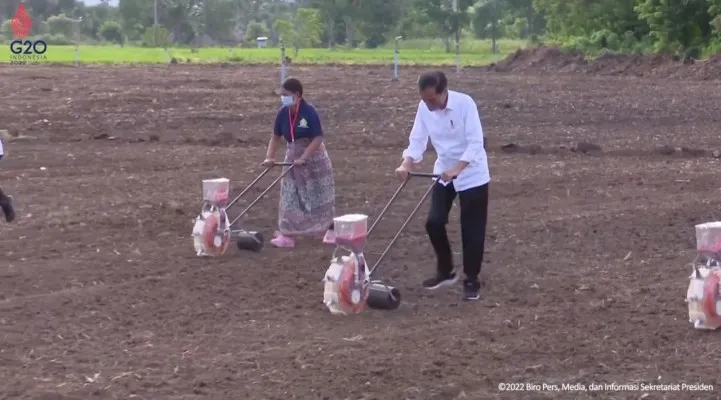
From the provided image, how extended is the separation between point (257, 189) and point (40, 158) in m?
4.55

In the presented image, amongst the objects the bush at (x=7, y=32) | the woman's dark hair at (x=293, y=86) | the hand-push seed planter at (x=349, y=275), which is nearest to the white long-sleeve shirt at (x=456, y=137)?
the hand-push seed planter at (x=349, y=275)

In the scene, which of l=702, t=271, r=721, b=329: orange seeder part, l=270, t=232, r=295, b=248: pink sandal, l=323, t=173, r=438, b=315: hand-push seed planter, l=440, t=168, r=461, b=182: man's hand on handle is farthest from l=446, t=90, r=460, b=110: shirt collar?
l=270, t=232, r=295, b=248: pink sandal

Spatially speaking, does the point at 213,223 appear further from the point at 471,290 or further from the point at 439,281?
the point at 471,290

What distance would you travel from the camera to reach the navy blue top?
1105 centimetres

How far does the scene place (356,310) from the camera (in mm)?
8477

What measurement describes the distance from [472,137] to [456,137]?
0.61 ft

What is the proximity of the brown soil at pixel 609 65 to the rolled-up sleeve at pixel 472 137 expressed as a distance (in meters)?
27.3

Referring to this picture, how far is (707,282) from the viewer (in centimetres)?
769

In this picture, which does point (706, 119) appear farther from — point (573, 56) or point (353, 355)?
point (573, 56)

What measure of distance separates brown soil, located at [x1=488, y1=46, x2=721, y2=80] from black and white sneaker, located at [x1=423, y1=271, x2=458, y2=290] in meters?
26.6

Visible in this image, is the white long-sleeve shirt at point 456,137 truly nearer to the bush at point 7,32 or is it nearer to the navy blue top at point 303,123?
the navy blue top at point 303,123

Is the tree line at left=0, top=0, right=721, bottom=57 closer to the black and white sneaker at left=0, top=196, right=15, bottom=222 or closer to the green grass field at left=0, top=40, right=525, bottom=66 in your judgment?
the green grass field at left=0, top=40, right=525, bottom=66

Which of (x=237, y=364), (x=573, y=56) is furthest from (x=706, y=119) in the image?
(x=573, y=56)

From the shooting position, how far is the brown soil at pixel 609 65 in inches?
1421
